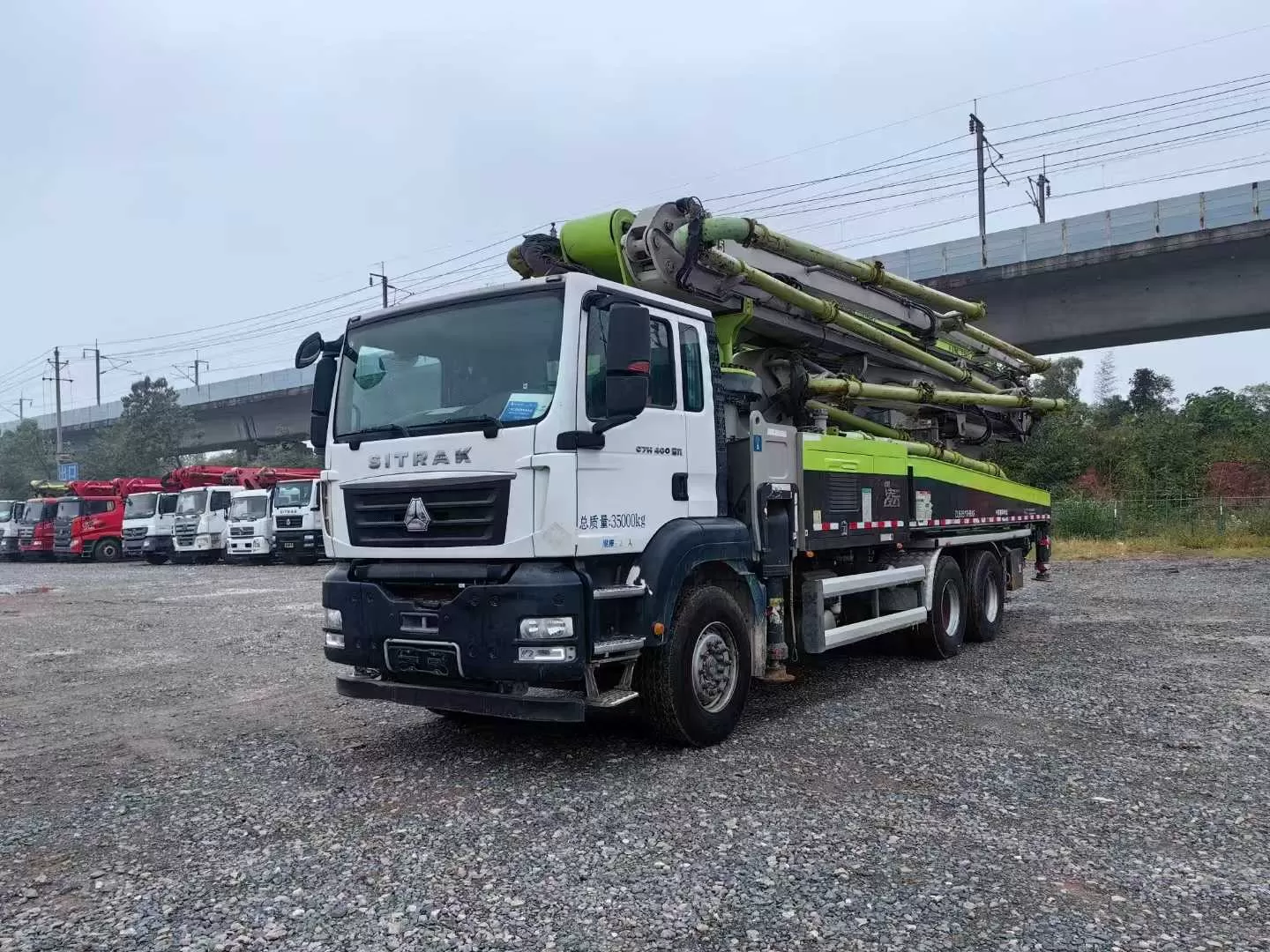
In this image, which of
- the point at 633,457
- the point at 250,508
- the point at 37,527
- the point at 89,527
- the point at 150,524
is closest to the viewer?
the point at 633,457

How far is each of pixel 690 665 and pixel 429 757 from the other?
5.68 feet

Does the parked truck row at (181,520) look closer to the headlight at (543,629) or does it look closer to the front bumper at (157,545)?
the front bumper at (157,545)

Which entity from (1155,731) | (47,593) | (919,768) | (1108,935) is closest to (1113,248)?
(1155,731)

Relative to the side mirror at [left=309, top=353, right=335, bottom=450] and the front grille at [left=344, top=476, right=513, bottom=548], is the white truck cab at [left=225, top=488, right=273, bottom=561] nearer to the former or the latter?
the side mirror at [left=309, top=353, right=335, bottom=450]

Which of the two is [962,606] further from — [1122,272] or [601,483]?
[1122,272]

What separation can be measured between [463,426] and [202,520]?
82.0 ft

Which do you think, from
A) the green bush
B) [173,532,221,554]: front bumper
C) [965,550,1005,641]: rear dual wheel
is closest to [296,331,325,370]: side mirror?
[965,550,1005,641]: rear dual wheel

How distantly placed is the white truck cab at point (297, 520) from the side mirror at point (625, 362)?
21286 millimetres

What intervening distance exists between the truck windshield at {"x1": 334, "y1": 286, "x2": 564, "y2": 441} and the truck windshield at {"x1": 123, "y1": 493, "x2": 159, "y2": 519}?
25.9m

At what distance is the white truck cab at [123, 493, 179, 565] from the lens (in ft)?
92.6

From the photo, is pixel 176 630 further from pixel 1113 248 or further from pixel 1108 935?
pixel 1113 248

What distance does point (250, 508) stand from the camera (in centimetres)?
2681

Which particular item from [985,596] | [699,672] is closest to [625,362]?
[699,672]

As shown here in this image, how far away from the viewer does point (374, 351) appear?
6.08 m
